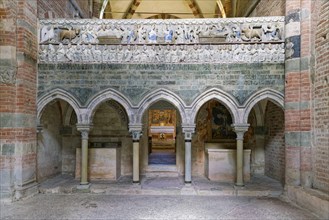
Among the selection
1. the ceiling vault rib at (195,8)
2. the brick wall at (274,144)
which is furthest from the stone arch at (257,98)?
the ceiling vault rib at (195,8)

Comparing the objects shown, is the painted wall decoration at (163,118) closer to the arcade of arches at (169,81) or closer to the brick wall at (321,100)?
the arcade of arches at (169,81)

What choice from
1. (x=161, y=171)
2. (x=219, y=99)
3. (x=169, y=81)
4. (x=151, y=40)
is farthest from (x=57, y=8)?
(x=161, y=171)

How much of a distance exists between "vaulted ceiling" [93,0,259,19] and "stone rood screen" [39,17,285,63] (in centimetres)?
657

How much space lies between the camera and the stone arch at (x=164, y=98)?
24.6 ft

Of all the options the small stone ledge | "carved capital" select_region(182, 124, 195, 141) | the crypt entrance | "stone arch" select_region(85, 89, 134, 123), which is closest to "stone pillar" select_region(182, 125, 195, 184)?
"carved capital" select_region(182, 124, 195, 141)

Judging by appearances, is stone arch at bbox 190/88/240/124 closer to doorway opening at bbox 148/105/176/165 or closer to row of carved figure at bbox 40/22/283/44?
row of carved figure at bbox 40/22/283/44

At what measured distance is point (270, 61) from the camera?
7395 mm

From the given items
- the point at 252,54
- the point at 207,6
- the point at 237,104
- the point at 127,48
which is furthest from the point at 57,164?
the point at 207,6

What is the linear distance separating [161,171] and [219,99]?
3.75 m

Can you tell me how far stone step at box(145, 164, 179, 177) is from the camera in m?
9.58

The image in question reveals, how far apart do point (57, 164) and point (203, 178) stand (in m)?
5.19

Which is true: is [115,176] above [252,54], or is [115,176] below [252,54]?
below

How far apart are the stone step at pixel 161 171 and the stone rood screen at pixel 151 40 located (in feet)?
13.8

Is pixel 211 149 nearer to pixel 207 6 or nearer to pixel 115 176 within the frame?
pixel 115 176
